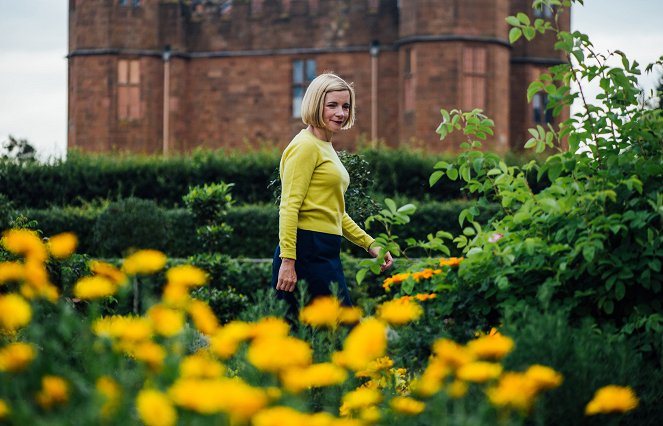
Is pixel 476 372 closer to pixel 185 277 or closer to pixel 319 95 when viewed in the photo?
pixel 185 277

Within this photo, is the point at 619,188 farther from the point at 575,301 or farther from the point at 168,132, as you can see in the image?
the point at 168,132

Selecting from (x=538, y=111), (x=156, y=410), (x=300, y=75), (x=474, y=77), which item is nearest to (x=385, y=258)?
(x=156, y=410)

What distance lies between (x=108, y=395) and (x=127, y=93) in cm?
2601

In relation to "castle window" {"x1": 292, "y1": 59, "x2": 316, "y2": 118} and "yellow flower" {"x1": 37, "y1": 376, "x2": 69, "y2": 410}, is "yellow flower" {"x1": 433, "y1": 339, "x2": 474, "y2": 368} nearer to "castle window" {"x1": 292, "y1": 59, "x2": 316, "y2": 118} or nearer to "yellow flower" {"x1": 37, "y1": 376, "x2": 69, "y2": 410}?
"yellow flower" {"x1": 37, "y1": 376, "x2": 69, "y2": 410}

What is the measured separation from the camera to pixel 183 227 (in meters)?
16.3

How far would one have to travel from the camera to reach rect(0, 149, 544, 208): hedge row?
20016 millimetres

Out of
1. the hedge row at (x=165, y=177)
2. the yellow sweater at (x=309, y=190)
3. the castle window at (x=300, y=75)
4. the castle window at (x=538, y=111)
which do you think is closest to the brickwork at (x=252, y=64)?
the castle window at (x=300, y=75)

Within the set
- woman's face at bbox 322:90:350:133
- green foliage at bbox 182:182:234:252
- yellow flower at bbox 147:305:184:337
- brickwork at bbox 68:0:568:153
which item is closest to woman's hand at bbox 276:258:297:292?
woman's face at bbox 322:90:350:133

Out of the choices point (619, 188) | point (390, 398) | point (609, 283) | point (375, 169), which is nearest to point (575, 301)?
point (609, 283)

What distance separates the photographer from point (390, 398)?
3.02 meters

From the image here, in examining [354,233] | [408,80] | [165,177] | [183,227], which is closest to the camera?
[354,233]

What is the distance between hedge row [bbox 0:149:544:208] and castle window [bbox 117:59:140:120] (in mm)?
5954

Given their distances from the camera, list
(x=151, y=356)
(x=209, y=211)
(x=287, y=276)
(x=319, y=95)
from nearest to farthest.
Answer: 1. (x=151, y=356)
2. (x=287, y=276)
3. (x=319, y=95)
4. (x=209, y=211)

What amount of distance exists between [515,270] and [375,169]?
14.8 meters
